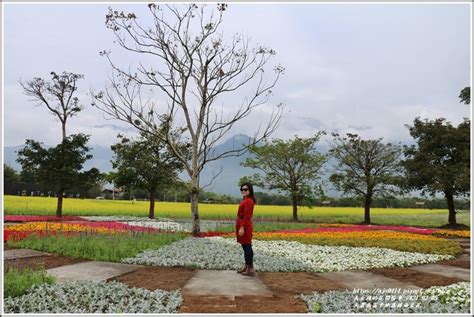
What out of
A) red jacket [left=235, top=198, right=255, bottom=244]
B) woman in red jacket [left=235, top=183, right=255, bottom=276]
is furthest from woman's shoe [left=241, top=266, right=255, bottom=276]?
red jacket [left=235, top=198, right=255, bottom=244]

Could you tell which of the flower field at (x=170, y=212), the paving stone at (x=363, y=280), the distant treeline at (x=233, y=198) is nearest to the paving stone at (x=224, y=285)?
the paving stone at (x=363, y=280)

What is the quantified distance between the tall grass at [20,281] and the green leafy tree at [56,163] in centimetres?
2109

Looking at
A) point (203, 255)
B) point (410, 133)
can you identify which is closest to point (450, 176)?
point (410, 133)

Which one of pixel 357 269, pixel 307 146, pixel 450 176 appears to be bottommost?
pixel 357 269

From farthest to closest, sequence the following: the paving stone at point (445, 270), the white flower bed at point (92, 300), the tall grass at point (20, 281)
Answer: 1. the paving stone at point (445, 270)
2. the tall grass at point (20, 281)
3. the white flower bed at point (92, 300)

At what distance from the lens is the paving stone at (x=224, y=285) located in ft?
22.4

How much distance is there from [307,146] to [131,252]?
25.9 meters

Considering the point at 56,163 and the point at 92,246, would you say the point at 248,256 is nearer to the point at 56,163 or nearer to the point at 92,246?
the point at 92,246

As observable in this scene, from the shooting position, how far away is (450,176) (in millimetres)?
27828

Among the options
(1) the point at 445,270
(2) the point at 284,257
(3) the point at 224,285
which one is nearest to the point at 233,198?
(2) the point at 284,257

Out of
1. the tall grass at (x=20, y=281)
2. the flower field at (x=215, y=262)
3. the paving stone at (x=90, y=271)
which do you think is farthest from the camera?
the paving stone at (x=90, y=271)

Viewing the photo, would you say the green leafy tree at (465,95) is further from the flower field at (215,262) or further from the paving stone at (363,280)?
the paving stone at (363,280)

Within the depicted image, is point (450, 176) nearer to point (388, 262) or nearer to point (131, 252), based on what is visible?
point (388, 262)

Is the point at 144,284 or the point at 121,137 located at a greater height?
the point at 121,137
